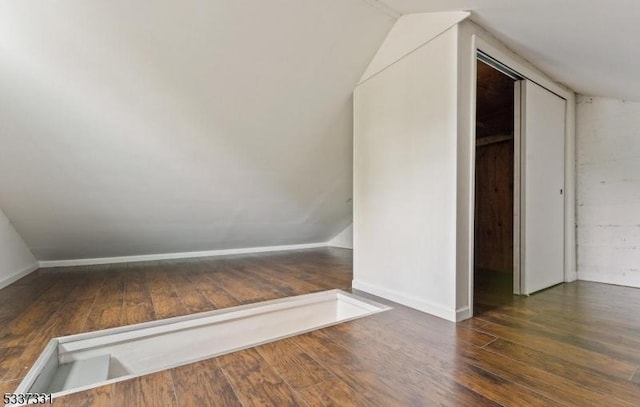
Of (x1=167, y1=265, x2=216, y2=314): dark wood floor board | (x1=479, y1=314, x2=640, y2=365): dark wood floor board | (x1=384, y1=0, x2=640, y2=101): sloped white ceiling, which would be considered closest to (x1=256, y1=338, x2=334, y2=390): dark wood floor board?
(x1=167, y1=265, x2=216, y2=314): dark wood floor board

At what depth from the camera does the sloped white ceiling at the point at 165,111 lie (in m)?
1.97

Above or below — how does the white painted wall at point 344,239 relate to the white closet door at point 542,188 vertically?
below

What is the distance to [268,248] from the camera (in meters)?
5.37

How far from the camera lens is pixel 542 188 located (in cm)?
268

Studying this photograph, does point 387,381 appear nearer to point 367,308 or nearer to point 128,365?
point 367,308

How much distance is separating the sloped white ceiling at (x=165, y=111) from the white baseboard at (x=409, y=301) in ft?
5.36

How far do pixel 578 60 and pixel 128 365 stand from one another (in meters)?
3.58

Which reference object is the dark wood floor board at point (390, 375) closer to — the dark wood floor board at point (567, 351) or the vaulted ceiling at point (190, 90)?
the dark wood floor board at point (567, 351)

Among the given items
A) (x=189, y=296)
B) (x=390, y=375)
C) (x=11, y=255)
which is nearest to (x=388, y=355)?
(x=390, y=375)

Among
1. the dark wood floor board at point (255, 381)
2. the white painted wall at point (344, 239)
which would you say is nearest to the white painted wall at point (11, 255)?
the dark wood floor board at point (255, 381)

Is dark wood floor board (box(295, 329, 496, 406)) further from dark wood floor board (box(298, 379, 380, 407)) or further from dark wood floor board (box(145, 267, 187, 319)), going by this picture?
dark wood floor board (box(145, 267, 187, 319))

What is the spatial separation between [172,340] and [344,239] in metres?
4.15

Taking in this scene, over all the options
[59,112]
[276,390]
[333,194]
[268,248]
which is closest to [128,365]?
[276,390]

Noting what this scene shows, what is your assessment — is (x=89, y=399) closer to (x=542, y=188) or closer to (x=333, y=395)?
(x=333, y=395)
